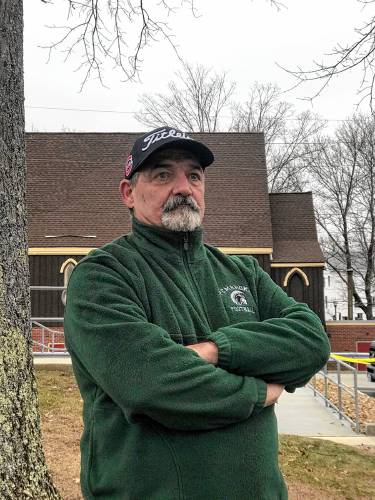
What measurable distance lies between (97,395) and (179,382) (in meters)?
0.34

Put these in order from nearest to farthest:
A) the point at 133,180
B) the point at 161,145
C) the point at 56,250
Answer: the point at 161,145 → the point at 133,180 → the point at 56,250

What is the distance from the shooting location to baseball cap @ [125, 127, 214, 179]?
2.18 metres

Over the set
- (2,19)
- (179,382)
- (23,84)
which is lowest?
(179,382)

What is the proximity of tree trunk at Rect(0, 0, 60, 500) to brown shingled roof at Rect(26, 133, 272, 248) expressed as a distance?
1856 cm

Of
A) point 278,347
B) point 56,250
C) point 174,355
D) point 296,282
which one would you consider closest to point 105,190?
point 56,250

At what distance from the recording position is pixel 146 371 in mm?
1790

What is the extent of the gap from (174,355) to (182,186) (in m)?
0.70

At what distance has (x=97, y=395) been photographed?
196 cm

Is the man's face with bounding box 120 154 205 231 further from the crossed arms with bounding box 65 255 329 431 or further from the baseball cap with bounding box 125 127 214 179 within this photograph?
the crossed arms with bounding box 65 255 329 431

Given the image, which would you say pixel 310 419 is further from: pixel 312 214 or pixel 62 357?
pixel 312 214

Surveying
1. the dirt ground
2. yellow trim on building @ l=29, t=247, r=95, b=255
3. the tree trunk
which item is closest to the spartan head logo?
the tree trunk

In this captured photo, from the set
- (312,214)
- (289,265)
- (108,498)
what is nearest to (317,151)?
(312,214)

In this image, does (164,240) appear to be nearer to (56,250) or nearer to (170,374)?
(170,374)

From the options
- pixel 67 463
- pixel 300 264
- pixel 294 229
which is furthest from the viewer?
pixel 294 229
